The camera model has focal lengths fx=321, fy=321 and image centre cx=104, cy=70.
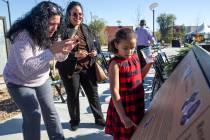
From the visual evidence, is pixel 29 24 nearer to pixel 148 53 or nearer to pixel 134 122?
pixel 148 53

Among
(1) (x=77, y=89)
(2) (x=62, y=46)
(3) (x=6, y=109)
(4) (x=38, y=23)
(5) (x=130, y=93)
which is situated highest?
(4) (x=38, y=23)

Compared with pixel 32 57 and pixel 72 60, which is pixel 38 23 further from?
pixel 72 60

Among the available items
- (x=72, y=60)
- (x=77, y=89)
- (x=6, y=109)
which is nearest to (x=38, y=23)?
(x=72, y=60)

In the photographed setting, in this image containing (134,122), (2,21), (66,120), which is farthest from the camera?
(2,21)

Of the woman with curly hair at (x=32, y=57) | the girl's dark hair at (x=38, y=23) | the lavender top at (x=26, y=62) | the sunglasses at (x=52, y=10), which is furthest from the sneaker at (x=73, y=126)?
the sunglasses at (x=52, y=10)

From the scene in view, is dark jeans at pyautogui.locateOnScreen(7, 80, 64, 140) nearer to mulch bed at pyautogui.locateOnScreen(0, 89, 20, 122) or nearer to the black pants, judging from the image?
the black pants

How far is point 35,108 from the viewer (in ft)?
9.64

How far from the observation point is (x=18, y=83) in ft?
9.45

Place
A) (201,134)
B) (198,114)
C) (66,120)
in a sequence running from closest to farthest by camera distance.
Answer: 1. (201,134)
2. (198,114)
3. (66,120)

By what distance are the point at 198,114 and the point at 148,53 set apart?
176 centimetres

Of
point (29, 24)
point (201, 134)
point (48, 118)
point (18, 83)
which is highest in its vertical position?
point (29, 24)

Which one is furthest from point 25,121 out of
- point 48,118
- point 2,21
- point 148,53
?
point 2,21

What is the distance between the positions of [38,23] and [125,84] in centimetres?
97

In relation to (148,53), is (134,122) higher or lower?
lower
